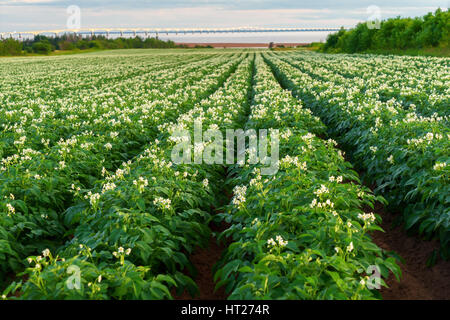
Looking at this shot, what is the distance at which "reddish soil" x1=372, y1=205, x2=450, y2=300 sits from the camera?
5082mm

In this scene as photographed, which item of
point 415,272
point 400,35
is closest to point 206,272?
point 415,272

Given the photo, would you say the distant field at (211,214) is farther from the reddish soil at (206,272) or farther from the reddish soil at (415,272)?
the reddish soil at (415,272)

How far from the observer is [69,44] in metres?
131

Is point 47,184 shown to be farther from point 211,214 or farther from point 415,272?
point 415,272

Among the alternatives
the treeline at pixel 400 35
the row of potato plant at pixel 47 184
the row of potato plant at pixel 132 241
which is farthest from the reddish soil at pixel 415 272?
the treeline at pixel 400 35

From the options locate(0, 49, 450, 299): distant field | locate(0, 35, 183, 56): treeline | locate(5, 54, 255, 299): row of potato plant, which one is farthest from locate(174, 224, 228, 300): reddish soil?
locate(0, 35, 183, 56): treeline

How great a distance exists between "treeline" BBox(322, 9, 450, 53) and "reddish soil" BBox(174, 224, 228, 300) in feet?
191

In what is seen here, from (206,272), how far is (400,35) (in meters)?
67.2

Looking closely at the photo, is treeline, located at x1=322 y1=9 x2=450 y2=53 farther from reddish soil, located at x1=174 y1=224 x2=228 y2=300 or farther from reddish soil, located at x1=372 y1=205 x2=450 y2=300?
reddish soil, located at x1=174 y1=224 x2=228 y2=300

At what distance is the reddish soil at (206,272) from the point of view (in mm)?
5086

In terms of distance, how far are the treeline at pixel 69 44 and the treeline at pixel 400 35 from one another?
81150 mm
